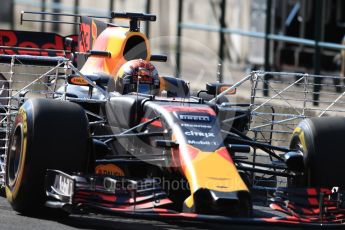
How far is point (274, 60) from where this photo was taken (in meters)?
23.9

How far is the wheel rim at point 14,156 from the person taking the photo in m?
10.3

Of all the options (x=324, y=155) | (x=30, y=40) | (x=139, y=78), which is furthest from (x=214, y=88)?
(x=30, y=40)

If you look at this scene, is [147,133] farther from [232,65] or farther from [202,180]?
[232,65]

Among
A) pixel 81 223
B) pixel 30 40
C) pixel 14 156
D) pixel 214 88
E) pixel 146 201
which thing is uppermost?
pixel 30 40

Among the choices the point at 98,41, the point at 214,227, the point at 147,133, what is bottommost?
the point at 214,227

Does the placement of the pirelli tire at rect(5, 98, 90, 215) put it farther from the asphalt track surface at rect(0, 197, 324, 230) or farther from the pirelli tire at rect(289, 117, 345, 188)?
the pirelli tire at rect(289, 117, 345, 188)

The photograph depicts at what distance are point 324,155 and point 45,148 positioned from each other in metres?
2.55

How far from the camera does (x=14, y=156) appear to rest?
10.4 metres

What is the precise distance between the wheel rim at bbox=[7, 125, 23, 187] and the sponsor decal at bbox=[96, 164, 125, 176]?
0.86 metres

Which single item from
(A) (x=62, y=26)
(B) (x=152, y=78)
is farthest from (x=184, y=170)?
(A) (x=62, y=26)

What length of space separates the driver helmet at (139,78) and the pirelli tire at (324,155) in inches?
75.2

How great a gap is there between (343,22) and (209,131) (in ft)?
45.8

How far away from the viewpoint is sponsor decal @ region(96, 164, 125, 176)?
10.7 meters

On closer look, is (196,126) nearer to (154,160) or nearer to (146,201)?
(154,160)
